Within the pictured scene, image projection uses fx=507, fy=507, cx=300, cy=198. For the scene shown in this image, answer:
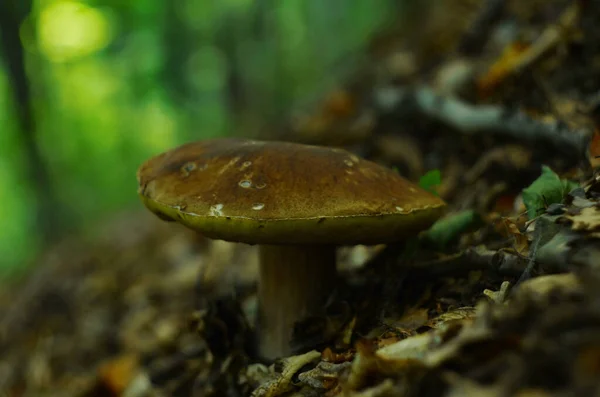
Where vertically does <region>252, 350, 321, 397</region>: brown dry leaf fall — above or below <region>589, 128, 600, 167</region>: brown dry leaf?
below

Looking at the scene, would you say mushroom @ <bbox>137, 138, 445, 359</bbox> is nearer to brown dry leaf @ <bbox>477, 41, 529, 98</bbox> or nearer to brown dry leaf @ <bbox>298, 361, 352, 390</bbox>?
brown dry leaf @ <bbox>298, 361, 352, 390</bbox>

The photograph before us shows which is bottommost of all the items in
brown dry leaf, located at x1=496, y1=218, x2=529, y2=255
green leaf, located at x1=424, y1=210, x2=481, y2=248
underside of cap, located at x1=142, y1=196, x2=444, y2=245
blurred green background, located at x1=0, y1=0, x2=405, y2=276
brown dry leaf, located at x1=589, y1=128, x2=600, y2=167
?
blurred green background, located at x1=0, y1=0, x2=405, y2=276

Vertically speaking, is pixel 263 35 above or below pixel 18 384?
above

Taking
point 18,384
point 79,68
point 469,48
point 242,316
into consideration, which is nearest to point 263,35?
point 79,68

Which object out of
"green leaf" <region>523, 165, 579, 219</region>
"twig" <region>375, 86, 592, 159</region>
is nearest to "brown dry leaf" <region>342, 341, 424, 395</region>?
"green leaf" <region>523, 165, 579, 219</region>

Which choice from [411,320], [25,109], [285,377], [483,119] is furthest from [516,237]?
[25,109]

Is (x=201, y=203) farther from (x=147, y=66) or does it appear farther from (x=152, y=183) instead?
(x=147, y=66)
